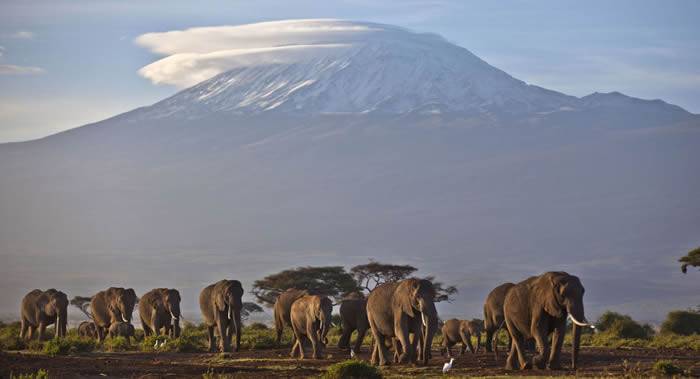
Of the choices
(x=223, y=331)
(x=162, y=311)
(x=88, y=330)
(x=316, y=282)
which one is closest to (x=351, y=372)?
(x=223, y=331)

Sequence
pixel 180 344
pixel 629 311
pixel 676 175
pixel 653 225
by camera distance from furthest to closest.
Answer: pixel 676 175 < pixel 653 225 < pixel 629 311 < pixel 180 344

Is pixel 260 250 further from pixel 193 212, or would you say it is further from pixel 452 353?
pixel 452 353

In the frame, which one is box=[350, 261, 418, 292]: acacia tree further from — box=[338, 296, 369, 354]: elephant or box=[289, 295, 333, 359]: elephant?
box=[289, 295, 333, 359]: elephant

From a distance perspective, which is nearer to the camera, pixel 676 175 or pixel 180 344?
pixel 180 344

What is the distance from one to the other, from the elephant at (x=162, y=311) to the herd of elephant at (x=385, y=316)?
0.03 metres

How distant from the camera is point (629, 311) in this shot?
113m

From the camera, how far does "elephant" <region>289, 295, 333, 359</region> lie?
97.9ft

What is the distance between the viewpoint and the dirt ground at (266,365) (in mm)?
23641

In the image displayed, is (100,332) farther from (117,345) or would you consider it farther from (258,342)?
(258,342)

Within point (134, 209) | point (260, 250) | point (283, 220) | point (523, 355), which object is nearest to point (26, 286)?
point (260, 250)

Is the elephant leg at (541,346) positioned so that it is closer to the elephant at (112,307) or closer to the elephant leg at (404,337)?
the elephant leg at (404,337)

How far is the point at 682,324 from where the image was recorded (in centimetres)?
4356

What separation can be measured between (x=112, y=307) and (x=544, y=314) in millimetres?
18973

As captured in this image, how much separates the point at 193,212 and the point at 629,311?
78.9 m
